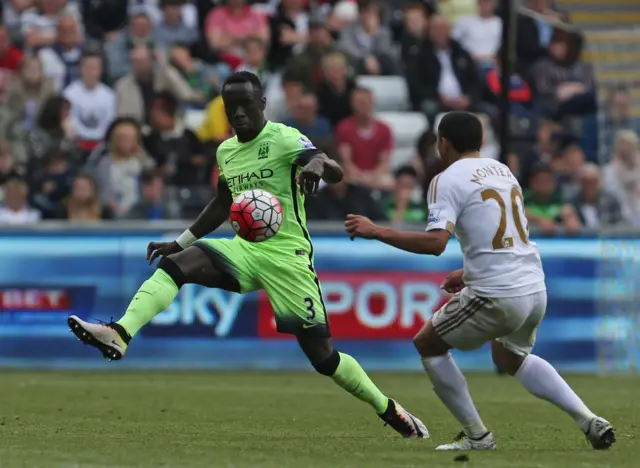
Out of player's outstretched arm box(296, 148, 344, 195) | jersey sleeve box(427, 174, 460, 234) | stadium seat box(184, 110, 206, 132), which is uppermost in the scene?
player's outstretched arm box(296, 148, 344, 195)

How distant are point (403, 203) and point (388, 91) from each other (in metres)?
2.58

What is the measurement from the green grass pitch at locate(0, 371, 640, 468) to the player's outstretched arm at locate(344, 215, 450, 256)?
3.74 feet

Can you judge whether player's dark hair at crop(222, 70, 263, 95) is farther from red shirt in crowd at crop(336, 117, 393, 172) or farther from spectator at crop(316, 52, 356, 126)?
spectator at crop(316, 52, 356, 126)

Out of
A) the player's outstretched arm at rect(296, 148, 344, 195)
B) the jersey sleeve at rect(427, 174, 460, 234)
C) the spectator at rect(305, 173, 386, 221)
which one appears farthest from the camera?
the spectator at rect(305, 173, 386, 221)

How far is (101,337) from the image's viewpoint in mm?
8508

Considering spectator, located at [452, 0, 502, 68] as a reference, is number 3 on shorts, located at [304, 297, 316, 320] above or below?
below

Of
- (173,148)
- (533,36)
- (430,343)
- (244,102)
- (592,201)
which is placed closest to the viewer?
(430,343)

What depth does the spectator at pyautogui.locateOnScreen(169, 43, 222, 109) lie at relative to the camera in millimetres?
19359

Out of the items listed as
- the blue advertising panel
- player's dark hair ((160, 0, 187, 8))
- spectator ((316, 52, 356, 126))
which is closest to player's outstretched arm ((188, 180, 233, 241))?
the blue advertising panel

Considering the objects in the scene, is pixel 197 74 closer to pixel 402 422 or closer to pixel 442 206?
pixel 402 422

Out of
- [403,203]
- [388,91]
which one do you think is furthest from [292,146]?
[388,91]

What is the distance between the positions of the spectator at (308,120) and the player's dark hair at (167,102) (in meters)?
1.52

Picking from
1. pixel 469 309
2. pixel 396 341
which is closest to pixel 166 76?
pixel 396 341

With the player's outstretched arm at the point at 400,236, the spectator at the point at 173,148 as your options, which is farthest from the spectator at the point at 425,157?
the player's outstretched arm at the point at 400,236
